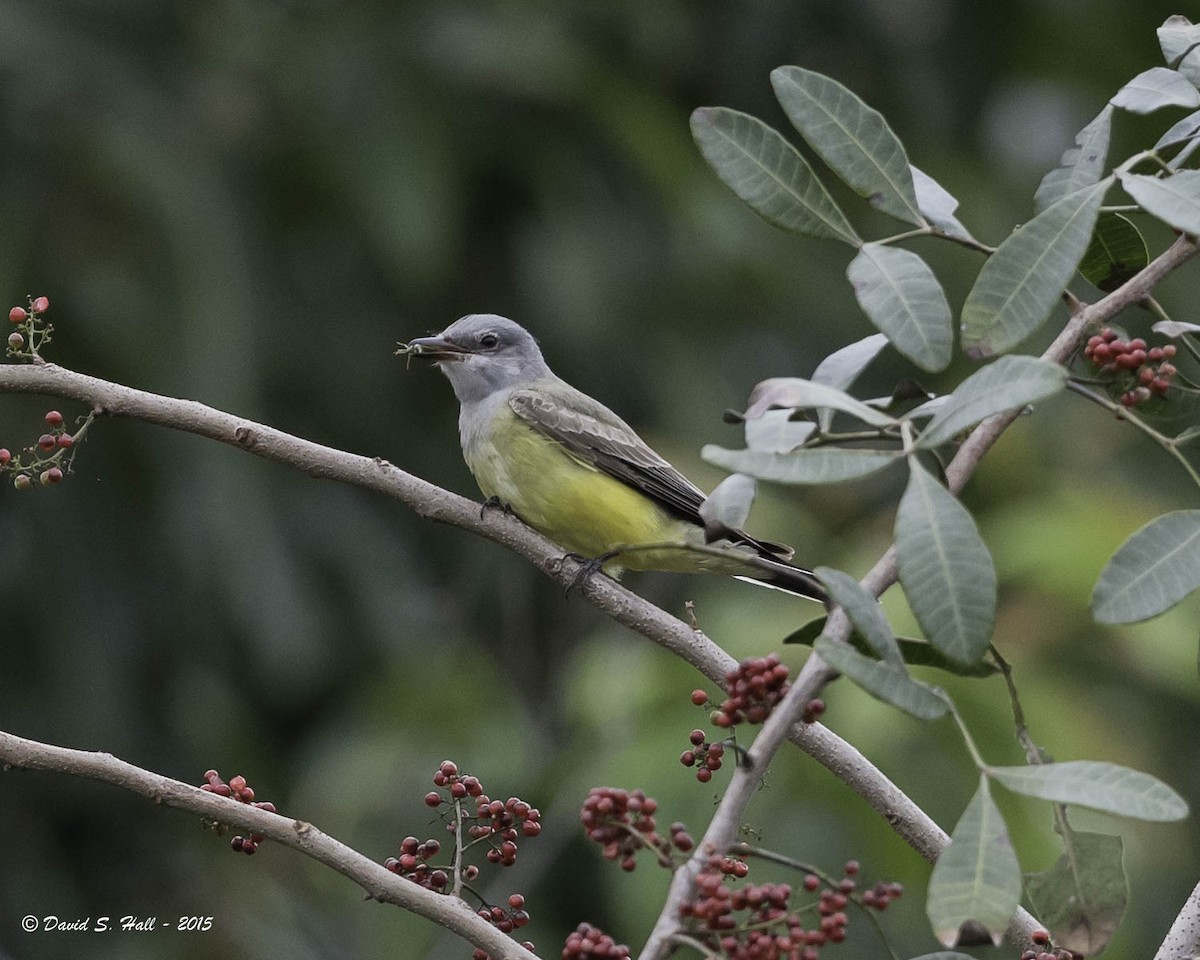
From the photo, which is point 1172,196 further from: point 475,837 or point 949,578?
point 475,837

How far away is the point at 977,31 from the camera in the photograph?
32.2ft

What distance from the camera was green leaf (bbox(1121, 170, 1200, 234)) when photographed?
200 cm

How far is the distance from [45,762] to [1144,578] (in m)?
1.47

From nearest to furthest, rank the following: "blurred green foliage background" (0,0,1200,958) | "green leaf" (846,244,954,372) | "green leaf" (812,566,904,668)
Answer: "green leaf" (812,566,904,668), "green leaf" (846,244,954,372), "blurred green foliage background" (0,0,1200,958)

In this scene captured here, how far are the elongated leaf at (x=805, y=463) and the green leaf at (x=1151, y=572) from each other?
35 cm

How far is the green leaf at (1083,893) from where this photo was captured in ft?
6.91

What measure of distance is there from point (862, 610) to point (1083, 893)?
1.99 ft

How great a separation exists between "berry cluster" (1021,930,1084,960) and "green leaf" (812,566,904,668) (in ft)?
1.93

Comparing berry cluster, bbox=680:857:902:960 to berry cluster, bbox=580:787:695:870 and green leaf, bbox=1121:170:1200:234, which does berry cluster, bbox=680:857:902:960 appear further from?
green leaf, bbox=1121:170:1200:234

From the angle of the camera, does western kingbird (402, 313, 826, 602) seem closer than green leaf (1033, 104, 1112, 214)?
No

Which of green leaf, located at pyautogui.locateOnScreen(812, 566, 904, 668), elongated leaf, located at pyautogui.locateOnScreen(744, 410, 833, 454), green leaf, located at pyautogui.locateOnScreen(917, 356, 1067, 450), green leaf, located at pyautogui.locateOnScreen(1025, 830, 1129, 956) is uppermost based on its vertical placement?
green leaf, located at pyautogui.locateOnScreen(917, 356, 1067, 450)

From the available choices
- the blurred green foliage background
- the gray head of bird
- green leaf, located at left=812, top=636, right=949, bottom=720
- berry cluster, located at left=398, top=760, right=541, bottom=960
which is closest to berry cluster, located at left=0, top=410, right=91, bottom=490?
berry cluster, located at left=398, top=760, right=541, bottom=960

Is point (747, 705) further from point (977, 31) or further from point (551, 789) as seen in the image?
point (977, 31)

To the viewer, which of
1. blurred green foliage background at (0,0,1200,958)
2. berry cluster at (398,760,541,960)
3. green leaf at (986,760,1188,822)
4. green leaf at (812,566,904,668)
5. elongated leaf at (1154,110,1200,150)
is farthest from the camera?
blurred green foliage background at (0,0,1200,958)
